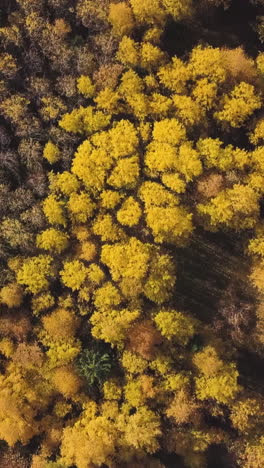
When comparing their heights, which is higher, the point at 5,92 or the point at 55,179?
the point at 5,92

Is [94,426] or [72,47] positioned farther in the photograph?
[72,47]

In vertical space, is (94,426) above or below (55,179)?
below

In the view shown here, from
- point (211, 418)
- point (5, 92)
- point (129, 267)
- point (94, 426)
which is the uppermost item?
point (5, 92)

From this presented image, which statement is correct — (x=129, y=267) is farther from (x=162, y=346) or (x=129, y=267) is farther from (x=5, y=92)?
(x=5, y=92)

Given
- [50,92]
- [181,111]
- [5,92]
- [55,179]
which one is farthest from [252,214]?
[5,92]

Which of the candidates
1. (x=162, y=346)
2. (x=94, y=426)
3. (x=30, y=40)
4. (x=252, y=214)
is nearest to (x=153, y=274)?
(x=162, y=346)

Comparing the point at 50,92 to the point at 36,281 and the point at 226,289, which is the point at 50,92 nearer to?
the point at 36,281
